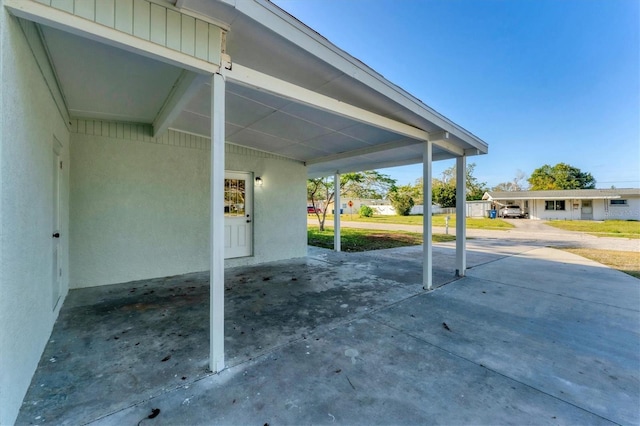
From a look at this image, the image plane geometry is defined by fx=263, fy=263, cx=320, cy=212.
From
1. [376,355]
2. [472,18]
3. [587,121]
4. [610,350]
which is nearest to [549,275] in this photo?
[610,350]

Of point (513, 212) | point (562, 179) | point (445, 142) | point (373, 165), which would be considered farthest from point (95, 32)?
point (562, 179)

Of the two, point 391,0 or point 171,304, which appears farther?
point 391,0

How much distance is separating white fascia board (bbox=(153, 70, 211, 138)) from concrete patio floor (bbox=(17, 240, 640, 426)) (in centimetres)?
265

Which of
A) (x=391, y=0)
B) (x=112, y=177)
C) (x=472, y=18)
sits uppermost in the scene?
(x=472, y=18)

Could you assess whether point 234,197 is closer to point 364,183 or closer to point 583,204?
point 364,183

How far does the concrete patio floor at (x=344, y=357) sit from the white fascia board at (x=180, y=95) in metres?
2.65

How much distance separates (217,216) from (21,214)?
1.27m

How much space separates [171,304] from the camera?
376 centimetres

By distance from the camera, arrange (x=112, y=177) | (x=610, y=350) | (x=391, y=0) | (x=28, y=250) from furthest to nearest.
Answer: (x=391, y=0)
(x=112, y=177)
(x=610, y=350)
(x=28, y=250)

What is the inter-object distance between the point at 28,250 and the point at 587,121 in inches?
1354

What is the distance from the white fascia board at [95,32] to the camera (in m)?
1.56

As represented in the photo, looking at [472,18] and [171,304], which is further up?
[472,18]

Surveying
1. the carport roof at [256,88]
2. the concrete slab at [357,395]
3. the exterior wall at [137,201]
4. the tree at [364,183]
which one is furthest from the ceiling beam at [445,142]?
the tree at [364,183]

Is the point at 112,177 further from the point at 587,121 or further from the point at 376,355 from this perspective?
the point at 587,121
